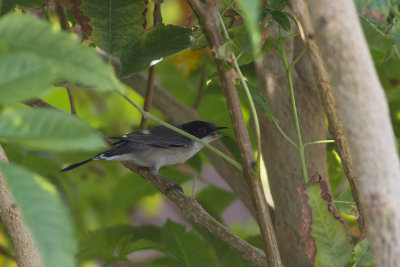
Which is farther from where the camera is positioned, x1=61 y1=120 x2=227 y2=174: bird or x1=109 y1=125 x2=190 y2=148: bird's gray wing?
x1=109 y1=125 x2=190 y2=148: bird's gray wing

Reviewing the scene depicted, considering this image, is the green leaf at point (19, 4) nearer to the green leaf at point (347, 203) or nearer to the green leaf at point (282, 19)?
the green leaf at point (282, 19)

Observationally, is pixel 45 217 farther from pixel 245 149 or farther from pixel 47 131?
pixel 245 149

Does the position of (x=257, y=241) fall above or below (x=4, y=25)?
below

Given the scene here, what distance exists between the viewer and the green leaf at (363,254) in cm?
76

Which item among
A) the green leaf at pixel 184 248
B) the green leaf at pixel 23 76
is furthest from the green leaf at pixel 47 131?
the green leaf at pixel 184 248

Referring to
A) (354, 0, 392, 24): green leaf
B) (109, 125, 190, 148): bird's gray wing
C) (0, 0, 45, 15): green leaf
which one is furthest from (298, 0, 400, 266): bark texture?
(109, 125, 190, 148): bird's gray wing

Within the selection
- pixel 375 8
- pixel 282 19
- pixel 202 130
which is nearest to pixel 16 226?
pixel 282 19

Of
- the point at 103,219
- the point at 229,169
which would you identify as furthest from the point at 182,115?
the point at 103,219

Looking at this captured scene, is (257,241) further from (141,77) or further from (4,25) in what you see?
(4,25)

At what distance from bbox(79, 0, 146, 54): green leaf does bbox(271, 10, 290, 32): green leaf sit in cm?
31

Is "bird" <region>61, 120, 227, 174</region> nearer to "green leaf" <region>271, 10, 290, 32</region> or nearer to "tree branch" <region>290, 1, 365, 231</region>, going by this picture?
"green leaf" <region>271, 10, 290, 32</region>

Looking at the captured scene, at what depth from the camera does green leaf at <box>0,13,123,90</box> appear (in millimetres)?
532

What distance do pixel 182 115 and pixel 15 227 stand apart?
2.98 ft

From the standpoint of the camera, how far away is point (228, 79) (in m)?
0.81
